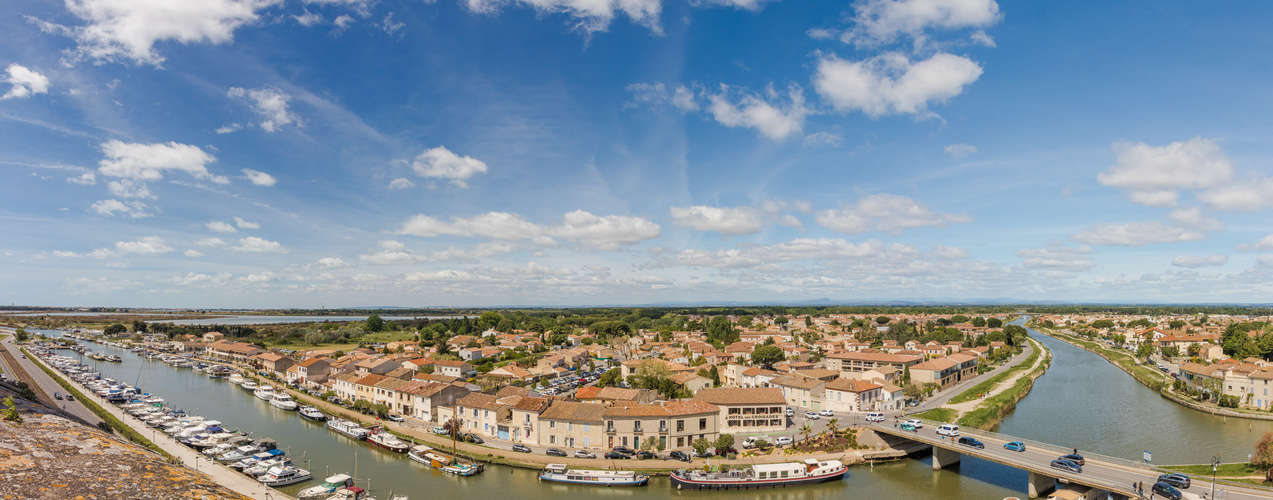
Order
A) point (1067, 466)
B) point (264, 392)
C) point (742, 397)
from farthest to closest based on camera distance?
point (264, 392) < point (742, 397) < point (1067, 466)

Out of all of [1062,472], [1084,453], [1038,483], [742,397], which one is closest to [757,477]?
[742,397]

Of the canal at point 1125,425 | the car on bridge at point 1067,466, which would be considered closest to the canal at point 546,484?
the car on bridge at point 1067,466

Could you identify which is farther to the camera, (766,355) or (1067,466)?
(766,355)

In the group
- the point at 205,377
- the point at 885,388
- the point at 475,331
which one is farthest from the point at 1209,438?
the point at 475,331

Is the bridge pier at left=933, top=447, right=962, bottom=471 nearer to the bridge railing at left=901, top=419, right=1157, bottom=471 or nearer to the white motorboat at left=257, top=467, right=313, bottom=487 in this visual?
the bridge railing at left=901, top=419, right=1157, bottom=471

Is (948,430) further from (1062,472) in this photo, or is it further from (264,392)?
(264,392)
